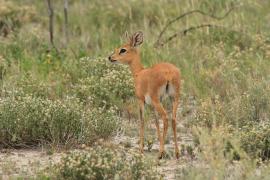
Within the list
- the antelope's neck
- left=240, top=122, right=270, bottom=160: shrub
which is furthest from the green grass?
the antelope's neck

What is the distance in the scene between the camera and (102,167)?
280 inches

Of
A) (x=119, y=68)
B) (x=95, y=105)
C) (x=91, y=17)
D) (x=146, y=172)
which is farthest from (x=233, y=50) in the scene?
(x=146, y=172)

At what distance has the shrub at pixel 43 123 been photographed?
893cm

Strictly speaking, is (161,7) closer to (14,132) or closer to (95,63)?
(95,63)

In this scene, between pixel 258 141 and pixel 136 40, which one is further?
pixel 136 40

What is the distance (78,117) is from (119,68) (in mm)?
2291

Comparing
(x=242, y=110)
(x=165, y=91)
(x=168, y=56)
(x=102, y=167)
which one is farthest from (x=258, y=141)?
(x=168, y=56)

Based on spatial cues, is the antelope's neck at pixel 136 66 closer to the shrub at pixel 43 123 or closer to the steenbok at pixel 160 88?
the steenbok at pixel 160 88

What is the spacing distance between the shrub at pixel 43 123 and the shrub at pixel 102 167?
64.7 inches

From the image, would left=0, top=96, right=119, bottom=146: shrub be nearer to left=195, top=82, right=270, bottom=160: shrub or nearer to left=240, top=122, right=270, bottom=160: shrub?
left=195, top=82, right=270, bottom=160: shrub

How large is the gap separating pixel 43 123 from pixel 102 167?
6.49ft

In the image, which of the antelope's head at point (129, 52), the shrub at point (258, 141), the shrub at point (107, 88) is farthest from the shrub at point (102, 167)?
the shrub at point (107, 88)

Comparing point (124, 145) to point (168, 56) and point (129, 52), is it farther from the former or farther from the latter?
point (168, 56)

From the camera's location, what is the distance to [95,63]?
1119 centimetres
